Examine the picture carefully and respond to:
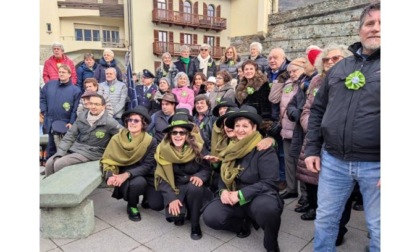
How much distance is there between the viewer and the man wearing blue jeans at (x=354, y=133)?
5.89 ft

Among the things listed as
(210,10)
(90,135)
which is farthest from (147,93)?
(210,10)

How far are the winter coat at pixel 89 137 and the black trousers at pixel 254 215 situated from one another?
2.03m

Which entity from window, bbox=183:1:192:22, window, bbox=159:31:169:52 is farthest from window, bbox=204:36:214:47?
window, bbox=159:31:169:52

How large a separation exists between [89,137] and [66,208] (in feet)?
4.63

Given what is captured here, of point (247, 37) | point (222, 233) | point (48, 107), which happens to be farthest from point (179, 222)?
point (247, 37)

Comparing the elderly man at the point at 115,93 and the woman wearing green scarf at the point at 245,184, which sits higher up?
the elderly man at the point at 115,93

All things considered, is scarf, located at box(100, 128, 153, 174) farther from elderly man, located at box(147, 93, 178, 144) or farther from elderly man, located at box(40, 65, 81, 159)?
elderly man, located at box(40, 65, 81, 159)

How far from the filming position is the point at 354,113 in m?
1.83

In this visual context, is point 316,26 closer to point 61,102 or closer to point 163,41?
point 163,41

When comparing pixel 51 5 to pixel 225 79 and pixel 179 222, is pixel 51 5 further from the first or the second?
pixel 179 222

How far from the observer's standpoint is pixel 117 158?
3506 millimetres

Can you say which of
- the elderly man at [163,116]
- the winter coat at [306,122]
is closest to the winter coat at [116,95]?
the elderly man at [163,116]

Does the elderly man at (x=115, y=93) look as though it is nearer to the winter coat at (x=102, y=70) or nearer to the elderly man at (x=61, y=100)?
the elderly man at (x=61, y=100)

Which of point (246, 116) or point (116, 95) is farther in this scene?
point (116, 95)
